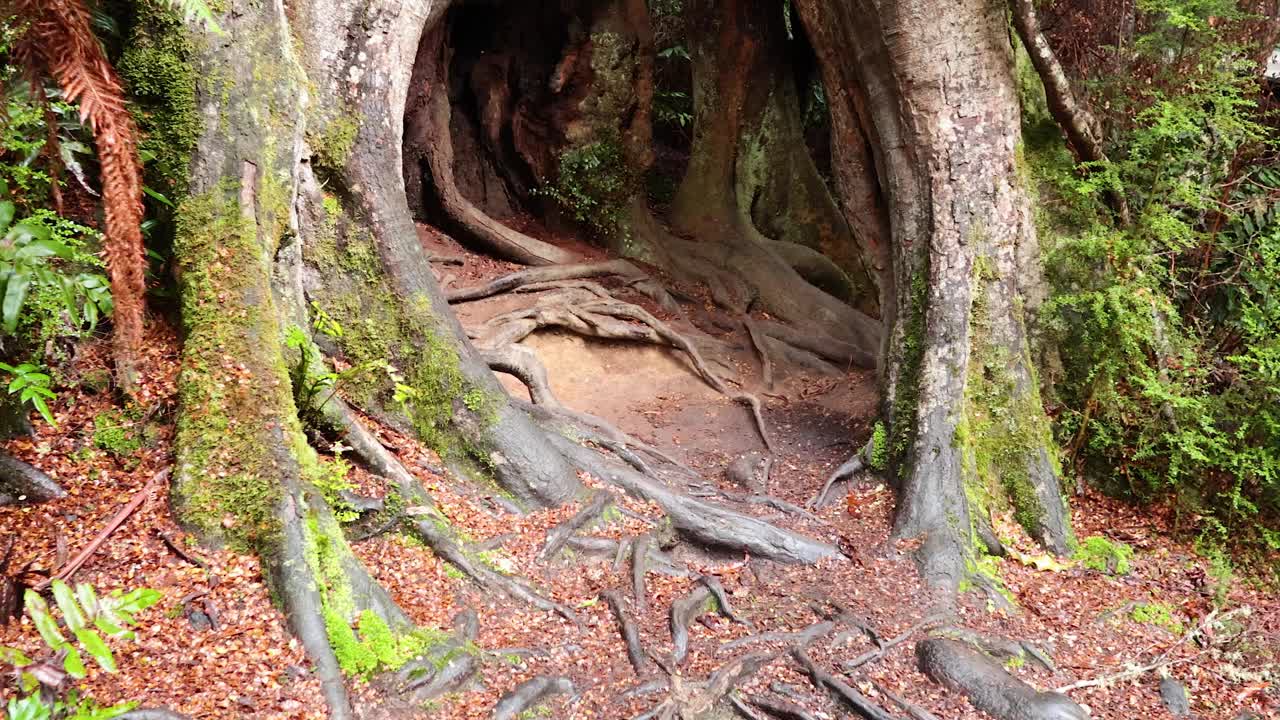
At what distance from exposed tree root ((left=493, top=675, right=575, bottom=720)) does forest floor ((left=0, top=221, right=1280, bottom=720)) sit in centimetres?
6

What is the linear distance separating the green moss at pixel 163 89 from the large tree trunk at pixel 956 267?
153 inches

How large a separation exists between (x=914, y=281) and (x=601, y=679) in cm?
327

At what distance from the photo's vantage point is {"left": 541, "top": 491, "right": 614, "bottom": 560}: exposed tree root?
4.77 meters

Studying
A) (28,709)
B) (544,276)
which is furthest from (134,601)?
(544,276)

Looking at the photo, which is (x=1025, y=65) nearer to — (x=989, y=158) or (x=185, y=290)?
(x=989, y=158)

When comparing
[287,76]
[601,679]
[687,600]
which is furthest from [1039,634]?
[287,76]

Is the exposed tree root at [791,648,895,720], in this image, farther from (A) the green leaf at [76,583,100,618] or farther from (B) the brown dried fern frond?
(B) the brown dried fern frond

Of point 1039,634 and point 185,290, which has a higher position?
point 185,290

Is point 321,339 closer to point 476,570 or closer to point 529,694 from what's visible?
point 476,570

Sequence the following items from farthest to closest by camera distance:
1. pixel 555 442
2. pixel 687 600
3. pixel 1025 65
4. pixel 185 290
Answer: pixel 1025 65, pixel 555 442, pixel 687 600, pixel 185 290

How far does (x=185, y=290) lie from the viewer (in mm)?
3717

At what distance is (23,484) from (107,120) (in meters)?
1.39

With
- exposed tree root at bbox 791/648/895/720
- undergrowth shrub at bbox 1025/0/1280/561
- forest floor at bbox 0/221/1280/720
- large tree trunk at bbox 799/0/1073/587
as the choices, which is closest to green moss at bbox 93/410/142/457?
forest floor at bbox 0/221/1280/720

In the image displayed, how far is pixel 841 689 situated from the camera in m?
4.08
